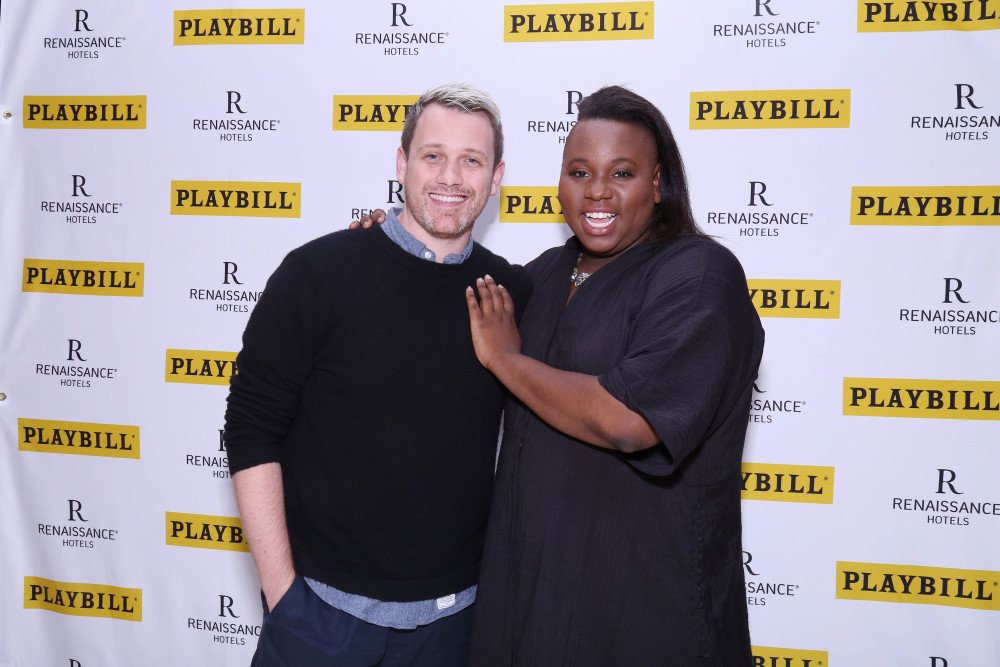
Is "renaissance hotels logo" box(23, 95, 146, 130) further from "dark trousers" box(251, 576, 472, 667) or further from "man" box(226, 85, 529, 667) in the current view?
"dark trousers" box(251, 576, 472, 667)

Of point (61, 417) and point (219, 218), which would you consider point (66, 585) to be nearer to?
point (61, 417)

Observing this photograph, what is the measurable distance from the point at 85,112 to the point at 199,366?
107cm

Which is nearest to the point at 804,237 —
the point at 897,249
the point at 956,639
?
the point at 897,249

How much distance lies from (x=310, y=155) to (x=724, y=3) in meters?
1.51

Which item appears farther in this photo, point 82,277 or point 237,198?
point 82,277

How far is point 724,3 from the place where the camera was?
2.70 meters

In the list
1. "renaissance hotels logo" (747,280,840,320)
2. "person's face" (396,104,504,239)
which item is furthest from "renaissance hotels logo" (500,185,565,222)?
"person's face" (396,104,504,239)

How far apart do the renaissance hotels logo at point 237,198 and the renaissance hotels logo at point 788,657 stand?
223cm

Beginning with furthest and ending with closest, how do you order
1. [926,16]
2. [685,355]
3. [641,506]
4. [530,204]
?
[530,204] → [926,16] → [641,506] → [685,355]

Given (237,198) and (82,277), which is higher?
(237,198)

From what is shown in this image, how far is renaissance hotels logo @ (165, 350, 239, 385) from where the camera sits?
3025 millimetres

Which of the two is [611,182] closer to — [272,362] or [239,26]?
[272,362]

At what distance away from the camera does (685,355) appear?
1487mm

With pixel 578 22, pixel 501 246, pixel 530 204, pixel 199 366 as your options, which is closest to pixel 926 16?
pixel 578 22
